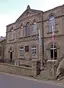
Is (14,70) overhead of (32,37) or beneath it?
beneath

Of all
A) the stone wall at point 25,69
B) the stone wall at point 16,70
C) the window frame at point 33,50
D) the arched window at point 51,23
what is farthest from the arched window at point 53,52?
the stone wall at point 16,70

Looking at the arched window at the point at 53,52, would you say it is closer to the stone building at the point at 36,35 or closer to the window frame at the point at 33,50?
the stone building at the point at 36,35

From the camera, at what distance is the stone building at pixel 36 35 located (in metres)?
29.1

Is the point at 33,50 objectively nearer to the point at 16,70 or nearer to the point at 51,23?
the point at 51,23

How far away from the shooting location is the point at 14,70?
24906 millimetres

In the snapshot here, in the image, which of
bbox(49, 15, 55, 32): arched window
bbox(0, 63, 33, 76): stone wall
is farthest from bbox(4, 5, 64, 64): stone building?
bbox(0, 63, 33, 76): stone wall

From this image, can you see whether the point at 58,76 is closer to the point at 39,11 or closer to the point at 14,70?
the point at 14,70

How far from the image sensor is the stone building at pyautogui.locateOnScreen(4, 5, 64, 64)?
95.4 feet

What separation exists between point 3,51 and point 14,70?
19476mm

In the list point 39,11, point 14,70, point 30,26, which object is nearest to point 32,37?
point 30,26

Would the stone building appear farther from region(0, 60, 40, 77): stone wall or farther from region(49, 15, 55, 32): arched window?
region(0, 60, 40, 77): stone wall

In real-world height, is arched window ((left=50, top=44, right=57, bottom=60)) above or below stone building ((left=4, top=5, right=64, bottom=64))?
below

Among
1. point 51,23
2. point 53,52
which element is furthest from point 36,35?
point 53,52

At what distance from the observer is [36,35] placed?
109 ft
